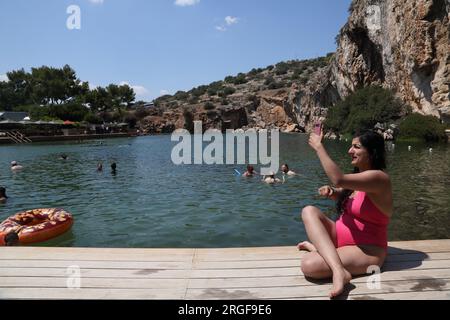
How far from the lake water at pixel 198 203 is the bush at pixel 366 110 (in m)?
24.6

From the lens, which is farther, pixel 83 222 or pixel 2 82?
pixel 2 82

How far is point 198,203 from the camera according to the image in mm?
13922

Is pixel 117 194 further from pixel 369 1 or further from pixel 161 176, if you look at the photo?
pixel 369 1

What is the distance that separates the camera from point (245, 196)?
49.3 ft

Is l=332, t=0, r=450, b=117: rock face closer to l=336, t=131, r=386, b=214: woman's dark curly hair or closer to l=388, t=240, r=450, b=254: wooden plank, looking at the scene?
l=388, t=240, r=450, b=254: wooden plank

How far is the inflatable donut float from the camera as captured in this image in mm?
9086

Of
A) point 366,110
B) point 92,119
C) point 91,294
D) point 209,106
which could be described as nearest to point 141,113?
point 209,106

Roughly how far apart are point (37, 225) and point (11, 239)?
713mm

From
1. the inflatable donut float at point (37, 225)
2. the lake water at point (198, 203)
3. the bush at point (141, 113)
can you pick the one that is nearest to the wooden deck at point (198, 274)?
the inflatable donut float at point (37, 225)

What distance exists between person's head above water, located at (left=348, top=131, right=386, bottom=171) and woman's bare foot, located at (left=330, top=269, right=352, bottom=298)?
109cm
